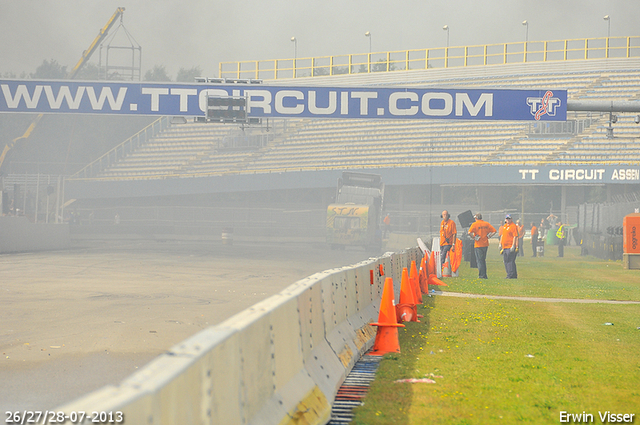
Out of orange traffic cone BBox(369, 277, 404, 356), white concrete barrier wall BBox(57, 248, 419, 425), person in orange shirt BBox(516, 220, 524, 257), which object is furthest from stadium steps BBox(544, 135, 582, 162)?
white concrete barrier wall BBox(57, 248, 419, 425)

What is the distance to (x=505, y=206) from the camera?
56.8m

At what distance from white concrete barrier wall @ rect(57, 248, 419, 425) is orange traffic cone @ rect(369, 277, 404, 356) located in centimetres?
24

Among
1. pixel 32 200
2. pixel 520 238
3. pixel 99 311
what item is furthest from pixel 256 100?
pixel 32 200

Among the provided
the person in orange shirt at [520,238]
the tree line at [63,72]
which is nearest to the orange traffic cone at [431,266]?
the person in orange shirt at [520,238]

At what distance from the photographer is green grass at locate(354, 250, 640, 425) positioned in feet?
20.4

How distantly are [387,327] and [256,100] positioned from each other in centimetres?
2087

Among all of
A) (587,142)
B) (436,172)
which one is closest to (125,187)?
(436,172)

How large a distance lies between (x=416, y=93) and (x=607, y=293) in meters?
13.3

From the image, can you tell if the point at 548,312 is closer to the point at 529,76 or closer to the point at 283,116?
the point at 283,116

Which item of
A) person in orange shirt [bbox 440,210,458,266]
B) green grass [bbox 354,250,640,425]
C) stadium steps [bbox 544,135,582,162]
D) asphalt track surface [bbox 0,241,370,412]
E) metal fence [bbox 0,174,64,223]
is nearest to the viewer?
green grass [bbox 354,250,640,425]

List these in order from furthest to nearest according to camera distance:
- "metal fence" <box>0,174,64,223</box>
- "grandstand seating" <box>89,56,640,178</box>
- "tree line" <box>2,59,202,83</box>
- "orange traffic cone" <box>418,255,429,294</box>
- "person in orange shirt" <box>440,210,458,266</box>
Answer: "tree line" <box>2,59,202,83</box> < "grandstand seating" <box>89,56,640,178</box> < "metal fence" <box>0,174,64,223</box> < "person in orange shirt" <box>440,210,458,266</box> < "orange traffic cone" <box>418,255,429,294</box>

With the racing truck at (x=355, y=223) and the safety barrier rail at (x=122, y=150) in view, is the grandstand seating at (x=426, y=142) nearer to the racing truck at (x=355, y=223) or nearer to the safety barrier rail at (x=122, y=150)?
the safety barrier rail at (x=122, y=150)

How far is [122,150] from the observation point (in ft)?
230

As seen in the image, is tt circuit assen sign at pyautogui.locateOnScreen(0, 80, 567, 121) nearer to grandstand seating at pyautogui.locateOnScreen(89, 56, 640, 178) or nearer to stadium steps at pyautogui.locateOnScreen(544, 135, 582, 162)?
grandstand seating at pyautogui.locateOnScreen(89, 56, 640, 178)
